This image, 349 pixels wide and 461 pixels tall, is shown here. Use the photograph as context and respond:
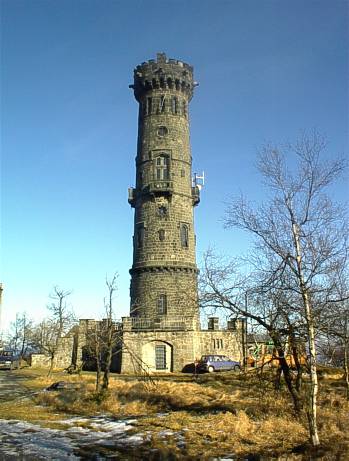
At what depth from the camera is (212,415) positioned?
1595 cm

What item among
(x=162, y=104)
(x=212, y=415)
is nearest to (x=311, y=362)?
(x=212, y=415)

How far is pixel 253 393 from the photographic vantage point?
2077cm

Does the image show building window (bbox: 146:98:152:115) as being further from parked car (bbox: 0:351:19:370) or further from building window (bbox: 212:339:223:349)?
parked car (bbox: 0:351:19:370)

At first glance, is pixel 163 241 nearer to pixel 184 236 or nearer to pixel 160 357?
pixel 184 236

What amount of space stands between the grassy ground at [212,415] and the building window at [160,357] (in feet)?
35.8

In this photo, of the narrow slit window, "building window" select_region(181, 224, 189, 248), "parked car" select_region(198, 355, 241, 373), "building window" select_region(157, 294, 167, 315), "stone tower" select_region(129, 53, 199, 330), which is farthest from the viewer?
the narrow slit window

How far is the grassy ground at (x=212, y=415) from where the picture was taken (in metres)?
11.4

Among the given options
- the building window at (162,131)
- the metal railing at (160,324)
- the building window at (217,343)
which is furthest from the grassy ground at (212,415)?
the building window at (162,131)

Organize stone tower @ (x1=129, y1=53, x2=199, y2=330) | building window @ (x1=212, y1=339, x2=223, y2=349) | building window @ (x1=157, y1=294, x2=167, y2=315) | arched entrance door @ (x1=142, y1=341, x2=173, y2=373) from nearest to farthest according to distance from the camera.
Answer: arched entrance door @ (x1=142, y1=341, x2=173, y2=373)
building window @ (x1=157, y1=294, x2=167, y2=315)
stone tower @ (x1=129, y1=53, x2=199, y2=330)
building window @ (x1=212, y1=339, x2=223, y2=349)

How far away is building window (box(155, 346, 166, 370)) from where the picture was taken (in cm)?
3525

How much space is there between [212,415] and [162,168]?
26.2m

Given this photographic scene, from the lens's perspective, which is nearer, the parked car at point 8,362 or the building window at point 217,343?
the building window at point 217,343

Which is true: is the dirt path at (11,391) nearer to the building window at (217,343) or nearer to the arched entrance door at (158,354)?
the arched entrance door at (158,354)

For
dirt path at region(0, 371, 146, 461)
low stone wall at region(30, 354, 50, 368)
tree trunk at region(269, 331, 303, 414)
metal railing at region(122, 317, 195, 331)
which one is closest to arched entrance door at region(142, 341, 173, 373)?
metal railing at region(122, 317, 195, 331)
